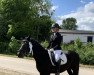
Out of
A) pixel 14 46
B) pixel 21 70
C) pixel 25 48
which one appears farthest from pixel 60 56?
pixel 14 46

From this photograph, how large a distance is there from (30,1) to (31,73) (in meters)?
30.9

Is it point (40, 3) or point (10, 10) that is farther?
point (40, 3)

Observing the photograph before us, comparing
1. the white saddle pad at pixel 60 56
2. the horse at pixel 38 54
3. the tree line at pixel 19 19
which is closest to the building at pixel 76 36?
the tree line at pixel 19 19

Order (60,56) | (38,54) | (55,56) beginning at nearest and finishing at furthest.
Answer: (38,54) < (55,56) < (60,56)

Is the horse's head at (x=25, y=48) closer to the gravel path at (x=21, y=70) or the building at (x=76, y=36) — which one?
the gravel path at (x=21, y=70)

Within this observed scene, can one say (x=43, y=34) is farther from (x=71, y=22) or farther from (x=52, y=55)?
(x=71, y=22)

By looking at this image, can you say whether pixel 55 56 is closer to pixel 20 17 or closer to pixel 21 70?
pixel 21 70

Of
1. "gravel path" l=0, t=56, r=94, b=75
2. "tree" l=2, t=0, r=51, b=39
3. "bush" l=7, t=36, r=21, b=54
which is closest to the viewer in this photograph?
"gravel path" l=0, t=56, r=94, b=75

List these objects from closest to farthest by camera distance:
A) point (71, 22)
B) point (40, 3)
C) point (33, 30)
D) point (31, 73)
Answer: point (31, 73)
point (33, 30)
point (40, 3)
point (71, 22)

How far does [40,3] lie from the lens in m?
53.2

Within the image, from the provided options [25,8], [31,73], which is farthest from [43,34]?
[31,73]

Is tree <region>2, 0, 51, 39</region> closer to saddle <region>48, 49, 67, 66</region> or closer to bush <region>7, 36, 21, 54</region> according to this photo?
bush <region>7, 36, 21, 54</region>

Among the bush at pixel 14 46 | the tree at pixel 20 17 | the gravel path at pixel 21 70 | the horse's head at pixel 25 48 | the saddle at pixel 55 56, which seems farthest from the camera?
the tree at pixel 20 17

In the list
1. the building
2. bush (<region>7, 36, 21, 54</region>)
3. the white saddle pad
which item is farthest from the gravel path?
the building
